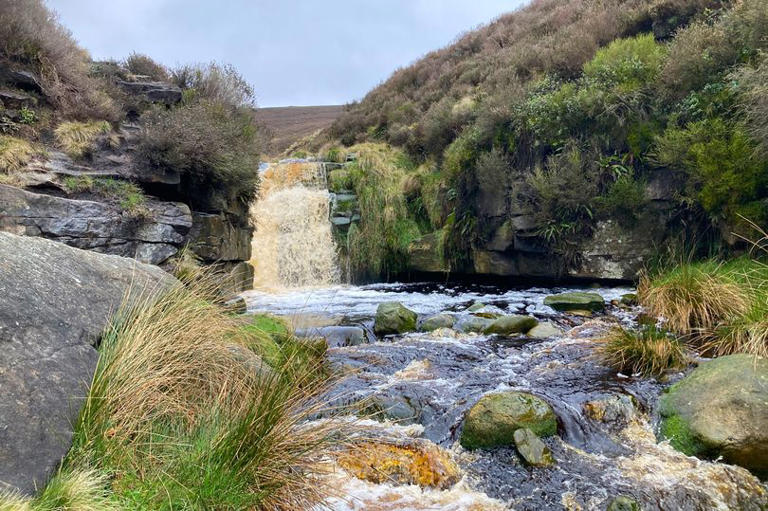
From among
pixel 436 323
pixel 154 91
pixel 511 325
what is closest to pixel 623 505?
pixel 511 325

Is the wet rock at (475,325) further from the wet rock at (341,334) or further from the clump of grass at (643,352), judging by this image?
the clump of grass at (643,352)

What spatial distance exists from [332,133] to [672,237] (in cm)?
1651

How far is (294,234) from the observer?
13258mm

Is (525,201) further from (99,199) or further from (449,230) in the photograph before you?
(99,199)

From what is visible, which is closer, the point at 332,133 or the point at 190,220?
the point at 190,220

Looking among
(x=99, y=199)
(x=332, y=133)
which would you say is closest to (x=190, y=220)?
(x=99, y=199)

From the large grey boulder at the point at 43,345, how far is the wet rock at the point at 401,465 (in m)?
1.80

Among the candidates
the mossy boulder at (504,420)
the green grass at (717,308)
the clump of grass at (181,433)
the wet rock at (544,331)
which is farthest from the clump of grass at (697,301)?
the clump of grass at (181,433)

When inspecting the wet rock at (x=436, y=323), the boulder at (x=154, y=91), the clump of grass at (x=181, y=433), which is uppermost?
the boulder at (x=154, y=91)

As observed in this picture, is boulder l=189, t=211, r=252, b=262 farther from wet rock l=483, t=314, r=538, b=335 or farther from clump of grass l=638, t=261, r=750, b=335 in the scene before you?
clump of grass l=638, t=261, r=750, b=335

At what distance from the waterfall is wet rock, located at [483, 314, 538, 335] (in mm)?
6440

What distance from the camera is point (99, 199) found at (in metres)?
7.85

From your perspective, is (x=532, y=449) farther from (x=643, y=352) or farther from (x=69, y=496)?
(x=69, y=496)

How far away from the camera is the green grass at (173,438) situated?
1992 millimetres
